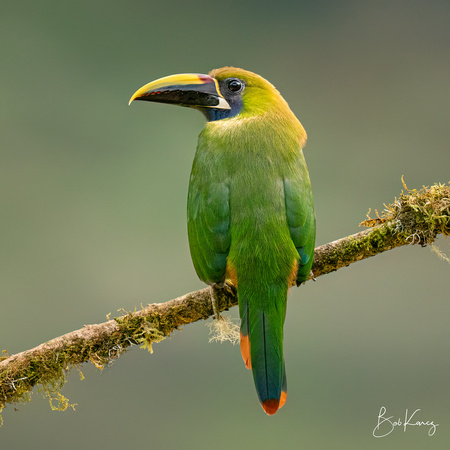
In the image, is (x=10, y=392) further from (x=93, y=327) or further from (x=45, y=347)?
(x=93, y=327)

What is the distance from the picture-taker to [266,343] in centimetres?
226

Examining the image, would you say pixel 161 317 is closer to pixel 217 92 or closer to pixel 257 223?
pixel 257 223

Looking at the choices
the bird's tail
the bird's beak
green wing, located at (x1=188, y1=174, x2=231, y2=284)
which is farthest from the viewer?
the bird's beak

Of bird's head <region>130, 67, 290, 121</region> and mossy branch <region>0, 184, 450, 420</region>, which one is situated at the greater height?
bird's head <region>130, 67, 290, 121</region>

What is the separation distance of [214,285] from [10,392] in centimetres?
98

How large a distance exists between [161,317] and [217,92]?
116 centimetres

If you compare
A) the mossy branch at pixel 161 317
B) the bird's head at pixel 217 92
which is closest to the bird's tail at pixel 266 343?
the mossy branch at pixel 161 317

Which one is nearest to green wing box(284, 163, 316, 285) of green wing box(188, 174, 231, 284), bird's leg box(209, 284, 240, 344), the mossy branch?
the mossy branch

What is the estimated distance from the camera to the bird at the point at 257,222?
7.50 feet

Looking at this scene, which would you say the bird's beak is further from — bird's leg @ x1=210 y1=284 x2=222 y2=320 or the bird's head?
bird's leg @ x1=210 y1=284 x2=222 y2=320

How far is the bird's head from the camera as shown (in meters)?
2.83

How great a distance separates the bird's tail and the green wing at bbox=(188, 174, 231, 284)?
0.18 meters

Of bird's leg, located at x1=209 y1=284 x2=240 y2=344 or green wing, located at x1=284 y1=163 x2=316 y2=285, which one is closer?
green wing, located at x1=284 y1=163 x2=316 y2=285

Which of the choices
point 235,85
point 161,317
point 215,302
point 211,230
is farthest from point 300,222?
point 235,85
